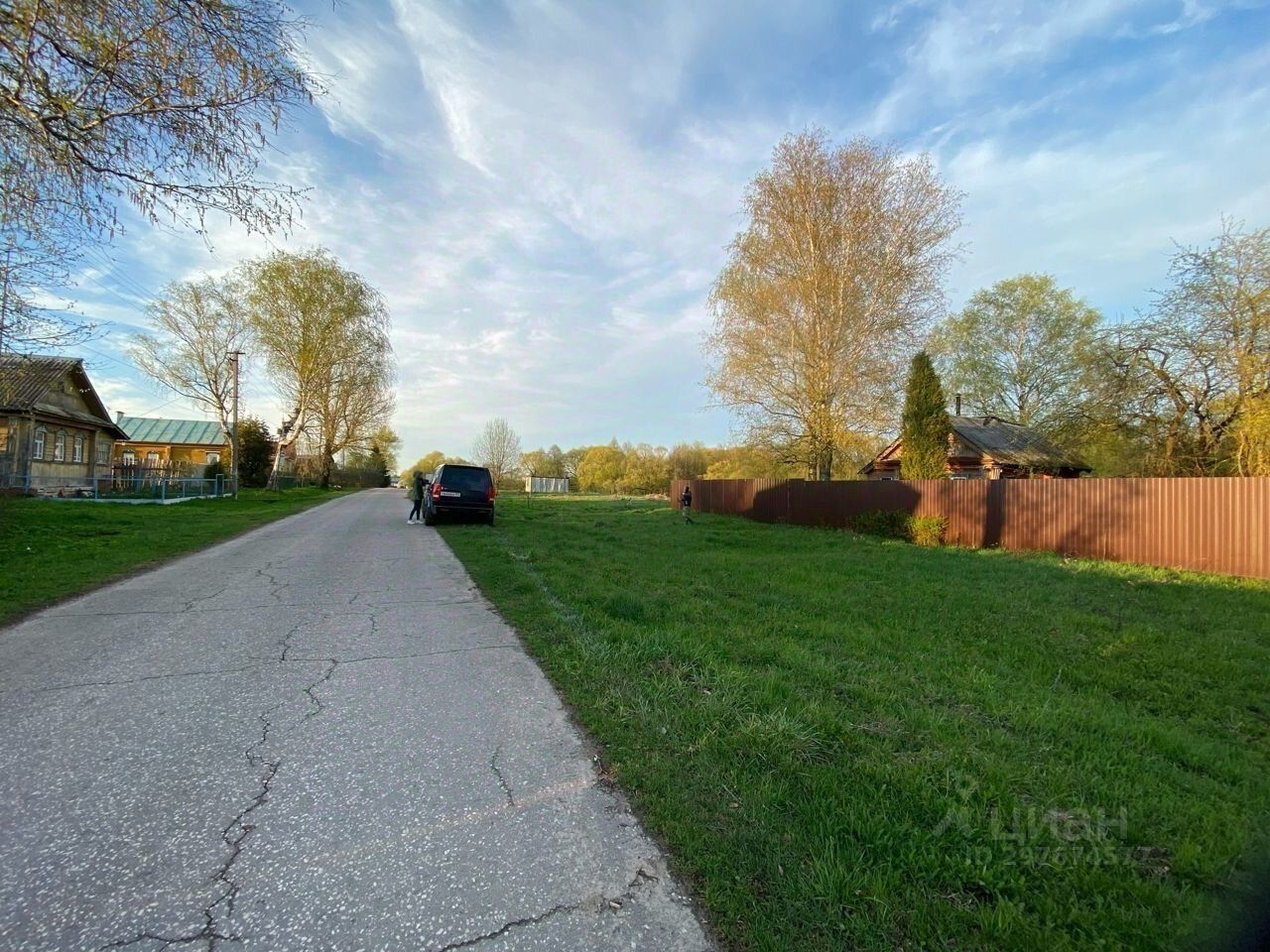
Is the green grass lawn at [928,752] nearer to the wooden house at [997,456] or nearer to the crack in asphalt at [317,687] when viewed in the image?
the crack in asphalt at [317,687]

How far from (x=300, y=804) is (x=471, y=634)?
2.84 meters

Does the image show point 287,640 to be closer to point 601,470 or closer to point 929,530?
point 929,530

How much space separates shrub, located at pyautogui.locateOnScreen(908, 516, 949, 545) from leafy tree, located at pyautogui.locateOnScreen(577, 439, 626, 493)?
A: 50347 mm

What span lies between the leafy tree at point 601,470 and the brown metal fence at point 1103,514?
4963 cm

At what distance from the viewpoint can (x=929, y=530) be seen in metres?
15.8

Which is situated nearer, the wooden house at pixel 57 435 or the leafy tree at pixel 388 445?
the wooden house at pixel 57 435

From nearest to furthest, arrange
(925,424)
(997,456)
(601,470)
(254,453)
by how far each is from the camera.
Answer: (925,424)
(997,456)
(254,453)
(601,470)

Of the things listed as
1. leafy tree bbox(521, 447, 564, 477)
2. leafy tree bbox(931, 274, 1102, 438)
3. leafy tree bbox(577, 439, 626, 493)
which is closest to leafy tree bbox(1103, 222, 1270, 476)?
leafy tree bbox(931, 274, 1102, 438)

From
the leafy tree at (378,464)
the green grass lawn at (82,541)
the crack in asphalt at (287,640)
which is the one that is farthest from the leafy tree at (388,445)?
the crack in asphalt at (287,640)

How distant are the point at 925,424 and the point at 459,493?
14944 mm

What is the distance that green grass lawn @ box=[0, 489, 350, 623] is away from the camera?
7.01 metres

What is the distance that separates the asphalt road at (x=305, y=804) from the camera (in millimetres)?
1838

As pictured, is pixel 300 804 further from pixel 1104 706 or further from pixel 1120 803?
pixel 1104 706

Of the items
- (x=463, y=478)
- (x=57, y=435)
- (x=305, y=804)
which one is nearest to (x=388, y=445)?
(x=57, y=435)
